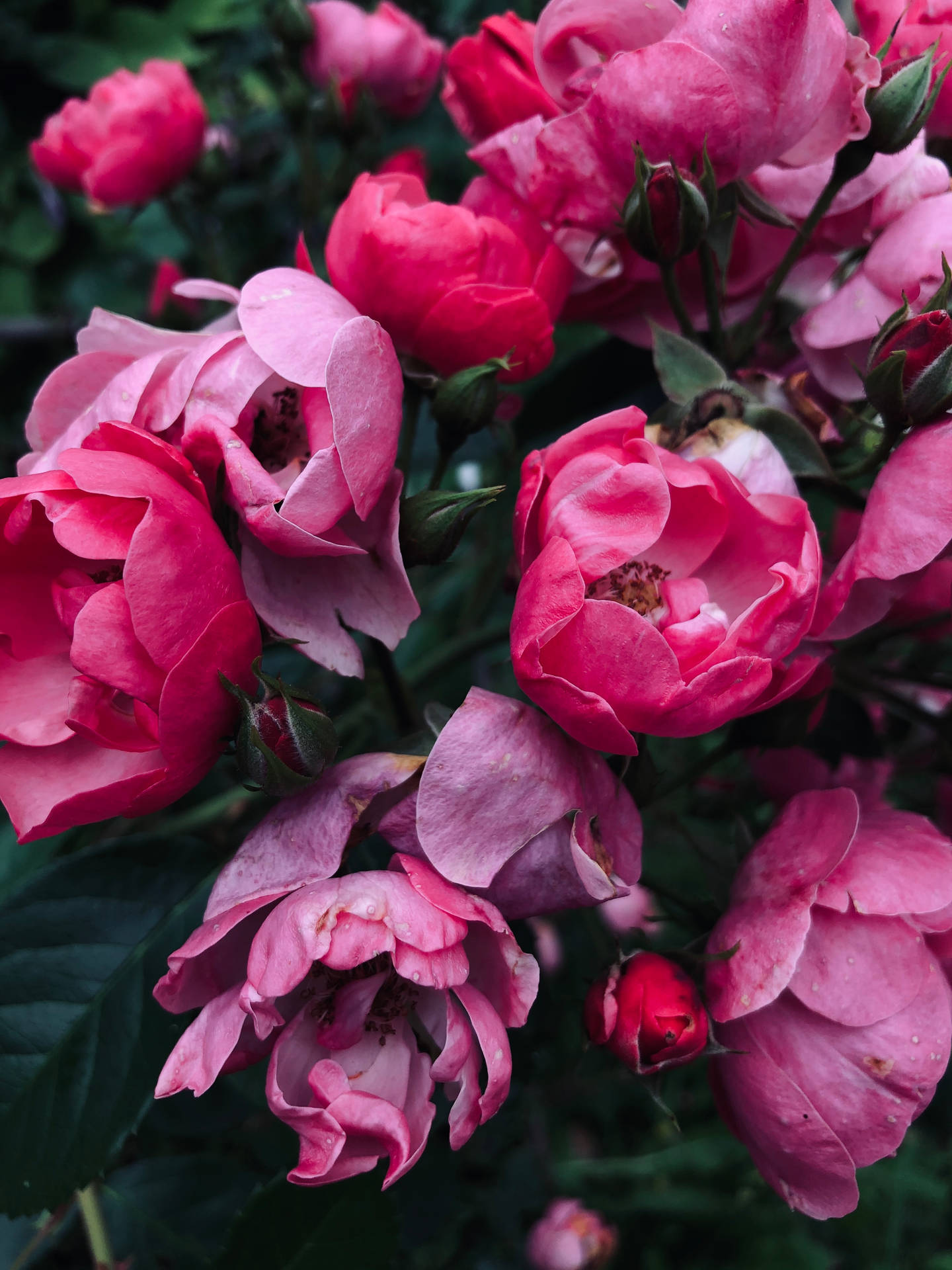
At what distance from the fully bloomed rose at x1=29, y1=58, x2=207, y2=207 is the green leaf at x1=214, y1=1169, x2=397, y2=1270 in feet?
3.66

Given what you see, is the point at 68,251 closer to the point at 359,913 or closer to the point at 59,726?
the point at 59,726

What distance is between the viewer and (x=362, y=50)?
1250 mm

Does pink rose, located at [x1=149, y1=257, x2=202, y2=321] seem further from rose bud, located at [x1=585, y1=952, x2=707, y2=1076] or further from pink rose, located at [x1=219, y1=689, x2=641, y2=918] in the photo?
rose bud, located at [x1=585, y1=952, x2=707, y2=1076]

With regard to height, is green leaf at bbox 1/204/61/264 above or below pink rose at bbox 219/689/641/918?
below

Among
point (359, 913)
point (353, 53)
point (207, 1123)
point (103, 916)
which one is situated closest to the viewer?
point (359, 913)

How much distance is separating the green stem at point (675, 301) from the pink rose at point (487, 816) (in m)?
0.32

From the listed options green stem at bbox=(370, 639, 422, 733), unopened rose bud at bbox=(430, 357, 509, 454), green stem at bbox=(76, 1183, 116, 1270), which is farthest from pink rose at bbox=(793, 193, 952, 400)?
green stem at bbox=(76, 1183, 116, 1270)

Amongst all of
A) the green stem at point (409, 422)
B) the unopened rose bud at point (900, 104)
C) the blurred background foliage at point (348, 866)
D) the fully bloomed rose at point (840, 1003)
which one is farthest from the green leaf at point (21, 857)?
the unopened rose bud at point (900, 104)

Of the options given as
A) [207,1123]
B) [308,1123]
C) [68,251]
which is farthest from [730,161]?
[68,251]

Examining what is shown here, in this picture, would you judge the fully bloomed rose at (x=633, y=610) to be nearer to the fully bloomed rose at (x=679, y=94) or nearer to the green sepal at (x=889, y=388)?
the green sepal at (x=889, y=388)

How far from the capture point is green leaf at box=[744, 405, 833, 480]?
2.04 feet

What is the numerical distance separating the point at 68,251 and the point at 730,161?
70.3 inches

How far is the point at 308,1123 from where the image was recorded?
1.65 feet

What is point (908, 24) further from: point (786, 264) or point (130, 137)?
point (130, 137)
